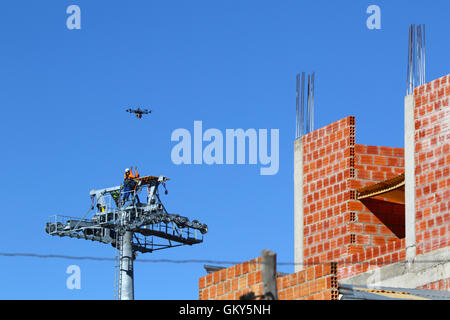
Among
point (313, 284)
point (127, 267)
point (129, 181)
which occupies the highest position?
point (129, 181)

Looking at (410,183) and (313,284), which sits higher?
(410,183)

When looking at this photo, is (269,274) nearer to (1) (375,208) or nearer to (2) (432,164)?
(2) (432,164)

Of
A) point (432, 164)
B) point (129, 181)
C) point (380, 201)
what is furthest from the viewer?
point (129, 181)

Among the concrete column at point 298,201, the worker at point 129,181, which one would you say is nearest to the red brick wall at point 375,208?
the concrete column at point 298,201

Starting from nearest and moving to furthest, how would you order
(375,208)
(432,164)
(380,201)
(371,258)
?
(432,164)
(371,258)
(375,208)
(380,201)

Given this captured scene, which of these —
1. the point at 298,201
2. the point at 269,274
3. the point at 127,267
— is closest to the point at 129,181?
the point at 127,267

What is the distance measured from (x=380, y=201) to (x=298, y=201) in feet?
13.1

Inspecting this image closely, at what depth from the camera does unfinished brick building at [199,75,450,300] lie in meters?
43.8

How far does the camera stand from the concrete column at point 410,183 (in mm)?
44906

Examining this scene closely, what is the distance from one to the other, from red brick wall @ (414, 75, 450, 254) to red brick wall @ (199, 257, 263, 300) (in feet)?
36.8

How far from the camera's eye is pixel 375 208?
50.6 meters
